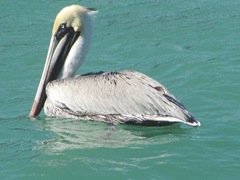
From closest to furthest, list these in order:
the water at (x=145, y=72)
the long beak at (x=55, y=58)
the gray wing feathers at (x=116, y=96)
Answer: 1. the water at (x=145, y=72)
2. the gray wing feathers at (x=116, y=96)
3. the long beak at (x=55, y=58)

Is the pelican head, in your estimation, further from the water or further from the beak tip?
the water

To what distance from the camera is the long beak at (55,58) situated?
9.45 metres

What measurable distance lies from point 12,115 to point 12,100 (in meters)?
0.52

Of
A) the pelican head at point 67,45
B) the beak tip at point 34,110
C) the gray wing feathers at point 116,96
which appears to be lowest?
the beak tip at point 34,110

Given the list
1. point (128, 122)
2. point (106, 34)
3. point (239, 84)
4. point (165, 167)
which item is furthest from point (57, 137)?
point (106, 34)

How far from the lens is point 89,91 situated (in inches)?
347

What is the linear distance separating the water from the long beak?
0.39 m

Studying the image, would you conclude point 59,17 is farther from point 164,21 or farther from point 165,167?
point 164,21

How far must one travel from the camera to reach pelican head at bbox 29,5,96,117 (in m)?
9.48

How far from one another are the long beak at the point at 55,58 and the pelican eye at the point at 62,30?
0.02m

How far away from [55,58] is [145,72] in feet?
5.48

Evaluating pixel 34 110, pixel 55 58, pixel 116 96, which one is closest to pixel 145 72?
pixel 55 58

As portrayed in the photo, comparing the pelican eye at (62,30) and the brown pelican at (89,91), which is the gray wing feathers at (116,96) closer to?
the brown pelican at (89,91)

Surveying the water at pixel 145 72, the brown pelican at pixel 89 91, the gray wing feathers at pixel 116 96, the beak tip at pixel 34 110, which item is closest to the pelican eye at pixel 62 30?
the brown pelican at pixel 89 91
